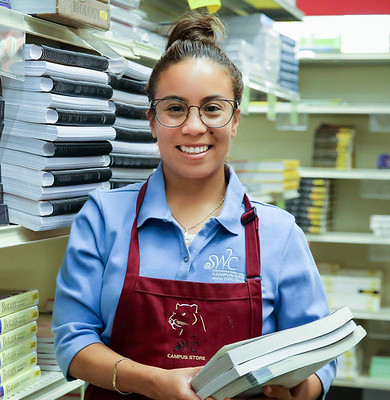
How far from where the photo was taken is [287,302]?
159cm

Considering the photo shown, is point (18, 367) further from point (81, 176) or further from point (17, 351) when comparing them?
point (81, 176)

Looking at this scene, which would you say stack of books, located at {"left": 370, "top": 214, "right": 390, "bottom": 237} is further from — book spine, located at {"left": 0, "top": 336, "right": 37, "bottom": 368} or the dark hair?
book spine, located at {"left": 0, "top": 336, "right": 37, "bottom": 368}

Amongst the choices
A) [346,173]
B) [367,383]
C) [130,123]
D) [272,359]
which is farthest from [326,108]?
[272,359]

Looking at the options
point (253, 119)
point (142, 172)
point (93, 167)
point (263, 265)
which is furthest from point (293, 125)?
point (263, 265)

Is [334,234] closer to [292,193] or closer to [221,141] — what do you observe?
[292,193]

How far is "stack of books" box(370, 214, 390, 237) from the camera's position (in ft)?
14.7

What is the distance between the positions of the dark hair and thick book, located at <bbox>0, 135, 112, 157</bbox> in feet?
0.85

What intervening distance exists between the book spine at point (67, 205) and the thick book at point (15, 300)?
251 mm

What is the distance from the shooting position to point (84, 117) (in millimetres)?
1864

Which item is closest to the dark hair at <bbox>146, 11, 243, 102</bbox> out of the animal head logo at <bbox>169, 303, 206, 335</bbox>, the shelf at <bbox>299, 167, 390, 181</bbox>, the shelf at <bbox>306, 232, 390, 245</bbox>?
the animal head logo at <bbox>169, 303, 206, 335</bbox>

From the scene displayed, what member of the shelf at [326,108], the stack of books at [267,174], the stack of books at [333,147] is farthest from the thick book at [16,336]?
the stack of books at [333,147]

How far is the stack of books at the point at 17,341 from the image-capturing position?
5.80 ft

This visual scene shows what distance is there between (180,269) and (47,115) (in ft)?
1.75

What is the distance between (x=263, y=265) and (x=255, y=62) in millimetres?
2168
